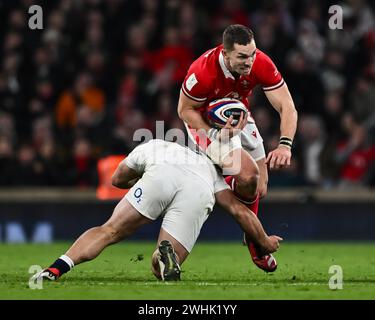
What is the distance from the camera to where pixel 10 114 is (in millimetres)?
15172

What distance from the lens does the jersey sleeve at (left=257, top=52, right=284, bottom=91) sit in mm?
9195

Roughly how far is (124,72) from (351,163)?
138 inches

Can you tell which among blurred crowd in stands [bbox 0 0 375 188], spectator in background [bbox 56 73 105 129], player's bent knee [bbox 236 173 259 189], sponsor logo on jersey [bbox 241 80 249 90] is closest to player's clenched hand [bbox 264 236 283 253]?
player's bent knee [bbox 236 173 259 189]

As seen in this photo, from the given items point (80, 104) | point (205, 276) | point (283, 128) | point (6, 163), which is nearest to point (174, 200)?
point (205, 276)

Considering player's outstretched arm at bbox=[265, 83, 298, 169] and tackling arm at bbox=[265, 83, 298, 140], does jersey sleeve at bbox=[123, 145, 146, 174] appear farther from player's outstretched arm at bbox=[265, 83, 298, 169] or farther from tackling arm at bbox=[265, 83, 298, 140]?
tackling arm at bbox=[265, 83, 298, 140]

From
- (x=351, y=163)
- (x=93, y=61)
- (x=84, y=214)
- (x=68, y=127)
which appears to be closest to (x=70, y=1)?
(x=93, y=61)

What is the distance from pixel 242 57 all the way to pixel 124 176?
4.57ft

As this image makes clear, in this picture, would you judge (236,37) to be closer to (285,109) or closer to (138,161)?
(285,109)

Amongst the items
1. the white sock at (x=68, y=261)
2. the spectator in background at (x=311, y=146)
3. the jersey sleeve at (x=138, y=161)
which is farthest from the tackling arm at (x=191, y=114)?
the spectator in background at (x=311, y=146)

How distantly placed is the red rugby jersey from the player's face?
180 mm

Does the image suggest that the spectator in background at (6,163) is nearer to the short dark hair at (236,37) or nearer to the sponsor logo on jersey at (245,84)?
the sponsor logo on jersey at (245,84)

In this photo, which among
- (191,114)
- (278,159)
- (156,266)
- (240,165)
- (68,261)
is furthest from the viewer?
(191,114)

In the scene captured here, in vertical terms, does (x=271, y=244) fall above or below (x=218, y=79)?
below

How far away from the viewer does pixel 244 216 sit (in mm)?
8906
